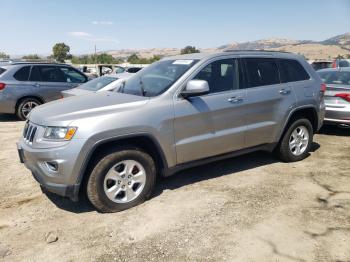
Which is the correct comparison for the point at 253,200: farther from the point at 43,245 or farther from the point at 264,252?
the point at 43,245

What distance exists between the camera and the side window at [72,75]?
1026 cm

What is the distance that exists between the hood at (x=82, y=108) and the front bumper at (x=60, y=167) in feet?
0.91

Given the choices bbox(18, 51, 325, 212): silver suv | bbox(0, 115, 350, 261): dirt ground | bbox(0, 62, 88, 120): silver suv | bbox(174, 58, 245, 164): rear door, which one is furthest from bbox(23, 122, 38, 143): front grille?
bbox(0, 62, 88, 120): silver suv

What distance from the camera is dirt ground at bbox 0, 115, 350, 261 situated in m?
3.20

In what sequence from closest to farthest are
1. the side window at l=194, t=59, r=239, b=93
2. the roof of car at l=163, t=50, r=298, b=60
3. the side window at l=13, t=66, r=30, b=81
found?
the side window at l=194, t=59, r=239, b=93, the roof of car at l=163, t=50, r=298, b=60, the side window at l=13, t=66, r=30, b=81

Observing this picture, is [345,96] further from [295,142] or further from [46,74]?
[46,74]

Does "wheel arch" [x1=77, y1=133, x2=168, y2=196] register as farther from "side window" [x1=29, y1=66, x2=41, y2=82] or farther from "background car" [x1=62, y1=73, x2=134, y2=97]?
"side window" [x1=29, y1=66, x2=41, y2=82]

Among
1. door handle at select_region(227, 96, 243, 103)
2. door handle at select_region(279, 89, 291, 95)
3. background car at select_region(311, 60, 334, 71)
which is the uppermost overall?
background car at select_region(311, 60, 334, 71)

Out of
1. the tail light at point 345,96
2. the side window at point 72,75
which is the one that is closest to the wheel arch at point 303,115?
the tail light at point 345,96

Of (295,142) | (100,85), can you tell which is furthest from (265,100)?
(100,85)

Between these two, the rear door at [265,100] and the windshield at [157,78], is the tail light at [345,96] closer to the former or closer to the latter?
the rear door at [265,100]

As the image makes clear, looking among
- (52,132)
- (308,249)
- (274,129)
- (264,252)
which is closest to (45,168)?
(52,132)

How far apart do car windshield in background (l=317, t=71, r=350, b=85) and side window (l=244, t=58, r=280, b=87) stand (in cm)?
312

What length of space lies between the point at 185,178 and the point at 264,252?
2.01m
